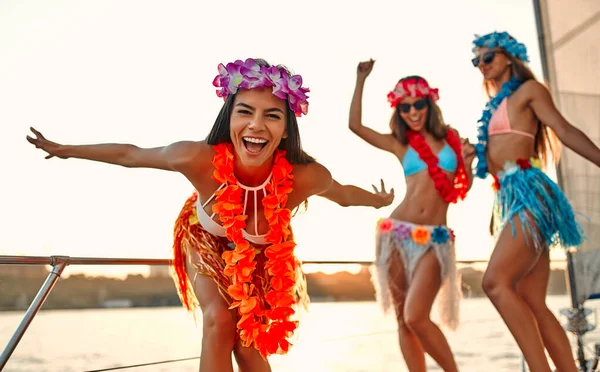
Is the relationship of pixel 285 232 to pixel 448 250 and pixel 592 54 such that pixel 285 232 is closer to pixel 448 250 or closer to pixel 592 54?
pixel 448 250

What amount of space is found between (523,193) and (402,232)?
2.37 ft

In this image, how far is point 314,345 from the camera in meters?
3.43

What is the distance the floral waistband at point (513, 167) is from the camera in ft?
9.07

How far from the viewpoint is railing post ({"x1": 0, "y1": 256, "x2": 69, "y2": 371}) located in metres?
2.05

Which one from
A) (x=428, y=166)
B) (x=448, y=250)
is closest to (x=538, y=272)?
(x=448, y=250)

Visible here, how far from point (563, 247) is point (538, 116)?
0.55 metres

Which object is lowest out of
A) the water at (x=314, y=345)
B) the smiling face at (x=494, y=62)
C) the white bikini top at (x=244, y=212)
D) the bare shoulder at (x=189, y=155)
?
the water at (x=314, y=345)

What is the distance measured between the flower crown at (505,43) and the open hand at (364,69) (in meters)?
0.70

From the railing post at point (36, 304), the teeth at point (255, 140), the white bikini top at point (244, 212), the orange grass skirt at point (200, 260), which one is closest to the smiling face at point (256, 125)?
the teeth at point (255, 140)

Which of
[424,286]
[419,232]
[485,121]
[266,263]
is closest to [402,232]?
[419,232]

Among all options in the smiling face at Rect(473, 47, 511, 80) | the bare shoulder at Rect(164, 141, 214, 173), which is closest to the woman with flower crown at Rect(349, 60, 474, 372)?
the smiling face at Rect(473, 47, 511, 80)

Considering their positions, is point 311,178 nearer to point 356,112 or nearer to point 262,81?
point 262,81

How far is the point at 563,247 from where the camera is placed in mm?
2678

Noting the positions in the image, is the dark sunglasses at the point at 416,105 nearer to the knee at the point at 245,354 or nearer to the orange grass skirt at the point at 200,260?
the orange grass skirt at the point at 200,260
